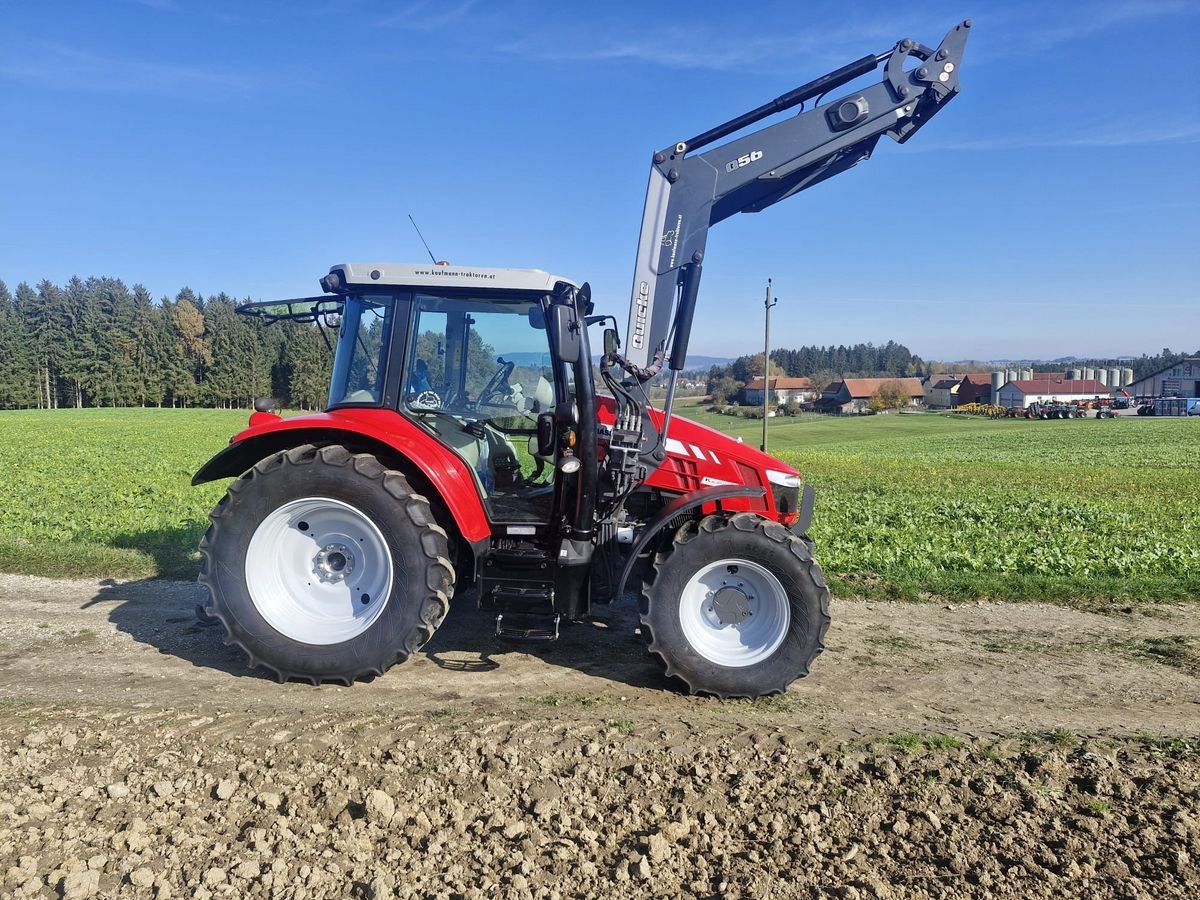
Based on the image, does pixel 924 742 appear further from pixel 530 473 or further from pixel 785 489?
pixel 530 473

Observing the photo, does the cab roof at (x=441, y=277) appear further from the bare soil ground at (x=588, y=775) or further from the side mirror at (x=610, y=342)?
the bare soil ground at (x=588, y=775)

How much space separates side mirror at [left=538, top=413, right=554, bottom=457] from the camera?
5.14 m

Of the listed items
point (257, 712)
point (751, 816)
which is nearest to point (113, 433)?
point (257, 712)

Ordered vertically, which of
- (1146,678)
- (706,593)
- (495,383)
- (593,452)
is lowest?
(1146,678)

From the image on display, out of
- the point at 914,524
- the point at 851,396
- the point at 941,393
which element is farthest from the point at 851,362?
the point at 914,524

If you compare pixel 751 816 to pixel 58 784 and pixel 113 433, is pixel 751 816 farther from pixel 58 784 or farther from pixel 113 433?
pixel 113 433

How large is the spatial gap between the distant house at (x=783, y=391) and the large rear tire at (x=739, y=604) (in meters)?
80.6

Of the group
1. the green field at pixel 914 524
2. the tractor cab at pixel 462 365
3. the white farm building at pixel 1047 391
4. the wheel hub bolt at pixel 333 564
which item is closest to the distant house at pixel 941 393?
the white farm building at pixel 1047 391

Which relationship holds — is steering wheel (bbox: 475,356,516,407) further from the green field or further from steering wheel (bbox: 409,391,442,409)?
the green field

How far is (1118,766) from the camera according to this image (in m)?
3.99

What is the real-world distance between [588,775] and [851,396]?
316ft

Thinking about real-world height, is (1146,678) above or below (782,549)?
below

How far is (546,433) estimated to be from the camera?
203 inches

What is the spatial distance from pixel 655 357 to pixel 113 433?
126 feet
